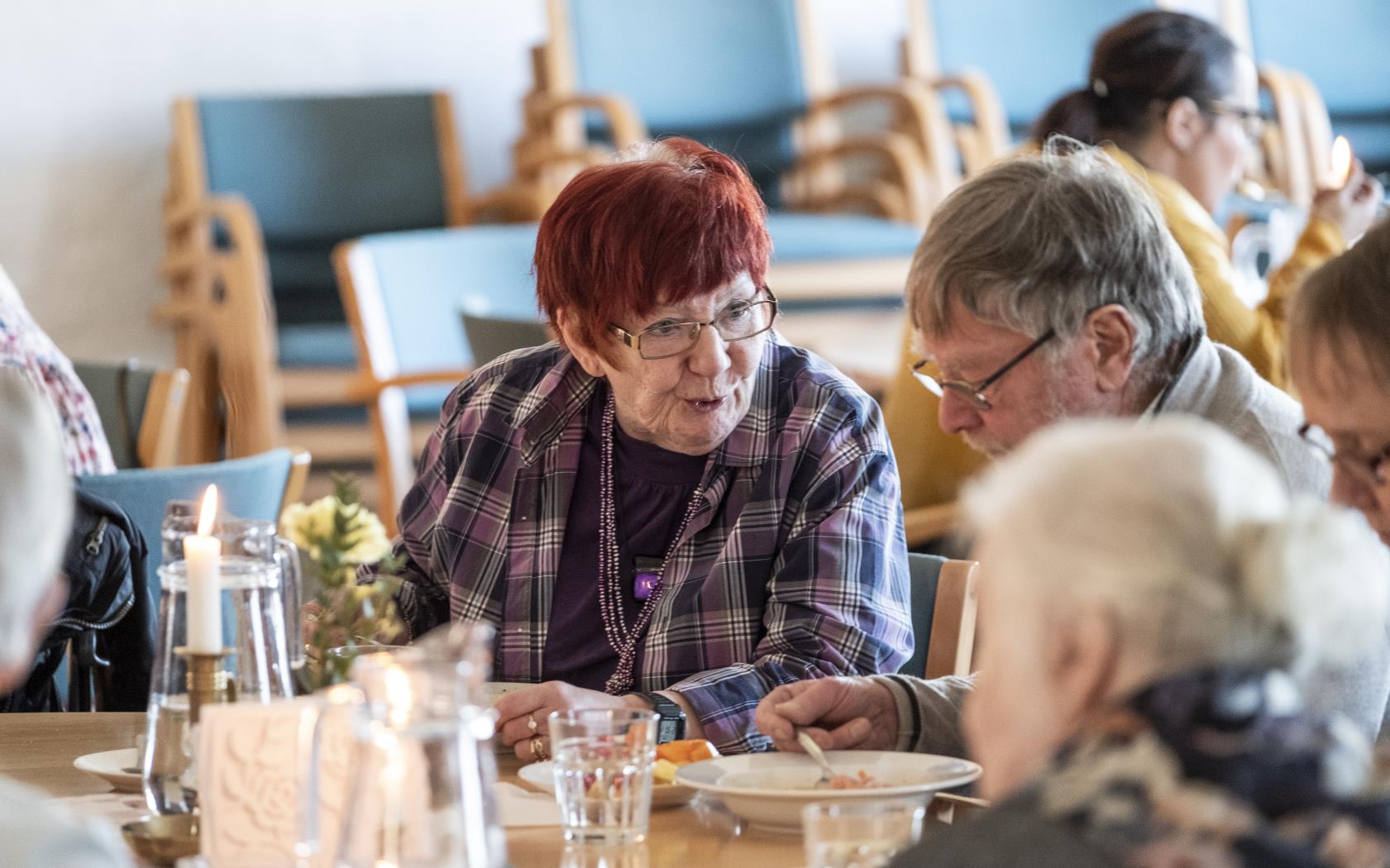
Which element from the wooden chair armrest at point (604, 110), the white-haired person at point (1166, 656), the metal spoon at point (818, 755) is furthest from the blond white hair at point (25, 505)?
the wooden chair armrest at point (604, 110)

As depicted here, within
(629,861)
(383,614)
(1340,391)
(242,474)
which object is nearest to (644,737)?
(629,861)

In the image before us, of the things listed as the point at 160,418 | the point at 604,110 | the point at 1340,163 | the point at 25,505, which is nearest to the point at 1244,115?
the point at 1340,163

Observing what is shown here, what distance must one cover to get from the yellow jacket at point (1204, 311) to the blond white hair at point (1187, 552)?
193cm

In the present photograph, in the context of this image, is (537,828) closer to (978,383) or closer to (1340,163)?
(978,383)

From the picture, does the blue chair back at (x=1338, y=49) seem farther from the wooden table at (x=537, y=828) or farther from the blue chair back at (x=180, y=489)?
the wooden table at (x=537, y=828)

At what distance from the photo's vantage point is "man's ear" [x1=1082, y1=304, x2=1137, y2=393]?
1.78m

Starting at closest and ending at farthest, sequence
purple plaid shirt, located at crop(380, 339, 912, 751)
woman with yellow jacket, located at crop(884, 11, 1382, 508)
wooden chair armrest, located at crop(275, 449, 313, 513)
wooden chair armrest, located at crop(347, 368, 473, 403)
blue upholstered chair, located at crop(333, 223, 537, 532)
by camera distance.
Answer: purple plaid shirt, located at crop(380, 339, 912, 751)
wooden chair armrest, located at crop(275, 449, 313, 513)
woman with yellow jacket, located at crop(884, 11, 1382, 508)
wooden chair armrest, located at crop(347, 368, 473, 403)
blue upholstered chair, located at crop(333, 223, 537, 532)

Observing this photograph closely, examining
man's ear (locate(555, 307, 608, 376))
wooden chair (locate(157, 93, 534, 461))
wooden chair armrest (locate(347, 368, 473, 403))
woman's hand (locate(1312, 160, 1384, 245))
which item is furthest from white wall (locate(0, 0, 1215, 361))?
man's ear (locate(555, 307, 608, 376))

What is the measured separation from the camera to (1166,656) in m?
0.85

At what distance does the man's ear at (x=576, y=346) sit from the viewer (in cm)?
204

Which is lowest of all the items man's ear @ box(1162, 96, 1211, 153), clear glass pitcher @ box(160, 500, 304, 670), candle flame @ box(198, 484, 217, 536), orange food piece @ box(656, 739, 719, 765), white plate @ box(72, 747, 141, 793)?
orange food piece @ box(656, 739, 719, 765)

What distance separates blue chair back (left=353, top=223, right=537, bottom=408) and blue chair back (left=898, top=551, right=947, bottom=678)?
231 centimetres

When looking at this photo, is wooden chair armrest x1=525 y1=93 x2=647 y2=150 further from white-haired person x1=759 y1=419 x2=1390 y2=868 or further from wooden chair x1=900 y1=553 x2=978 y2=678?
white-haired person x1=759 y1=419 x2=1390 y2=868

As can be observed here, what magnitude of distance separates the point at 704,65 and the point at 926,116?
723 millimetres
